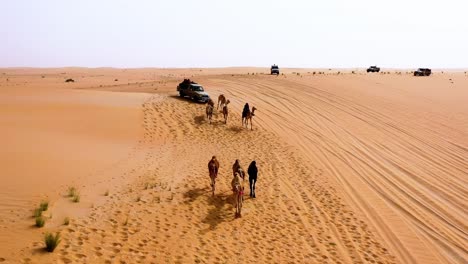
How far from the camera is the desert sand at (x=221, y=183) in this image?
10930mm

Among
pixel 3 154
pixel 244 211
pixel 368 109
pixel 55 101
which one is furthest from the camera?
pixel 368 109

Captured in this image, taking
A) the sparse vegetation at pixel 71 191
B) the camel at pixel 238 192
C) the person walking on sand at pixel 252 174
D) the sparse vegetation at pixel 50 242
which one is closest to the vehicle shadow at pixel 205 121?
the person walking on sand at pixel 252 174

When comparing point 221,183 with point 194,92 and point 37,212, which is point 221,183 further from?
point 194,92

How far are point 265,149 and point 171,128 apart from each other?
20.2 feet

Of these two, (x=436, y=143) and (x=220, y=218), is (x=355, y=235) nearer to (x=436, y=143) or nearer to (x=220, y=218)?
(x=220, y=218)

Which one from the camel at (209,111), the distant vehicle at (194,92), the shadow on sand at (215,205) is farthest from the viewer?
the distant vehicle at (194,92)

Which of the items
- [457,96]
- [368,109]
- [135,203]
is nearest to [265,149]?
[135,203]

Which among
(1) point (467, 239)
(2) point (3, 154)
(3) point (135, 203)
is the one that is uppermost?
(2) point (3, 154)

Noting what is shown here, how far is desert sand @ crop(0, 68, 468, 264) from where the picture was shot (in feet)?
35.9

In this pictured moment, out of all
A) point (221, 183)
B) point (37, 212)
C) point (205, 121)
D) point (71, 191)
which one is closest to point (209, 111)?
point (205, 121)

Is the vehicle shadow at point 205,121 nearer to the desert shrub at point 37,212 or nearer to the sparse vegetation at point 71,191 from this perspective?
the sparse vegetation at point 71,191

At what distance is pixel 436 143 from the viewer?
993 inches

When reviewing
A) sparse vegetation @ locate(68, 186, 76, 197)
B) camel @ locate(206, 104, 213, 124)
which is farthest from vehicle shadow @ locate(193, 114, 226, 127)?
sparse vegetation @ locate(68, 186, 76, 197)

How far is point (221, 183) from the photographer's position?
52.7ft
